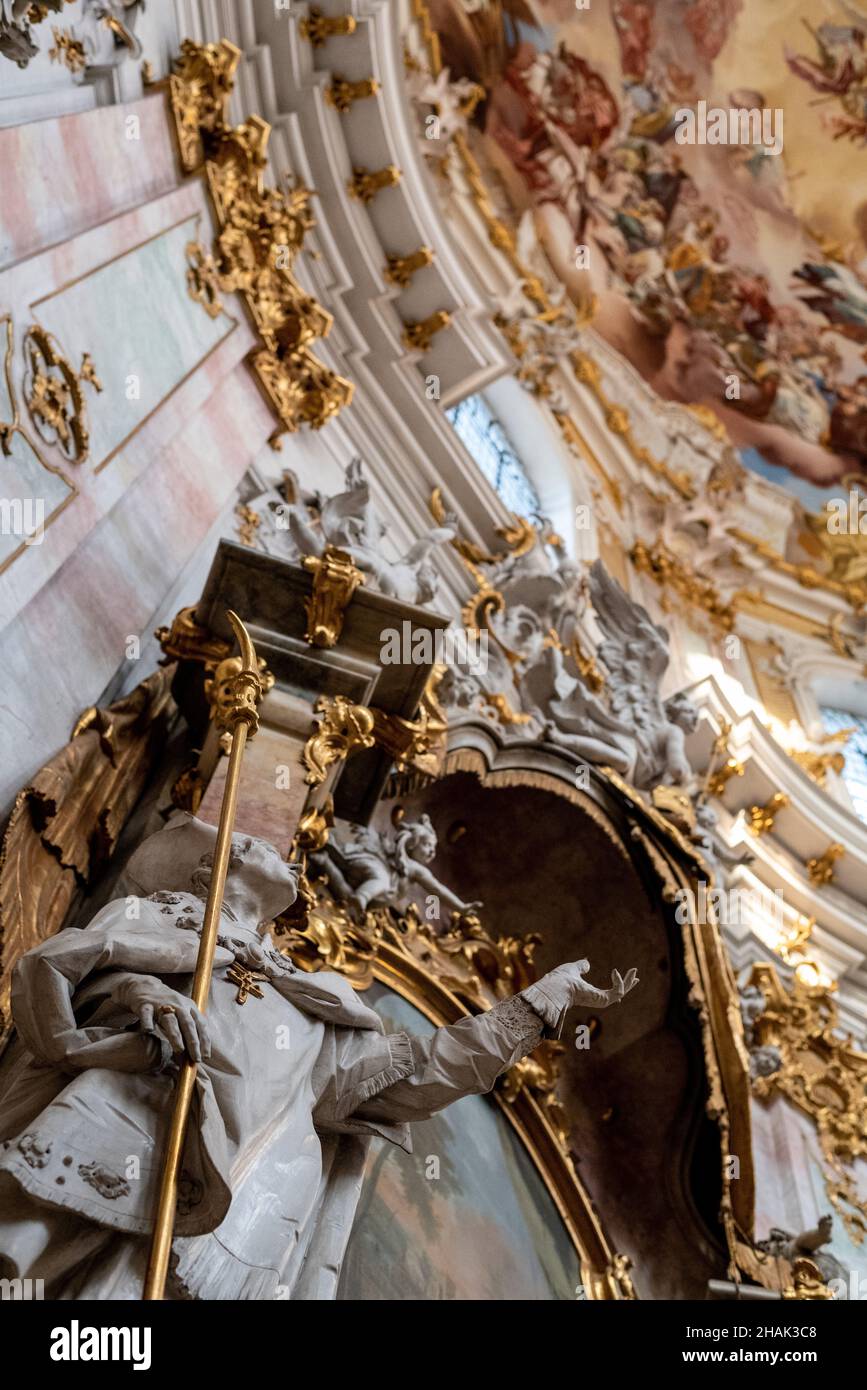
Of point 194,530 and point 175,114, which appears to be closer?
point 194,530

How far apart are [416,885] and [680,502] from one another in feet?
34.7

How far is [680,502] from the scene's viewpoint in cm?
1591

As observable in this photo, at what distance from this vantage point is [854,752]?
1502 centimetres

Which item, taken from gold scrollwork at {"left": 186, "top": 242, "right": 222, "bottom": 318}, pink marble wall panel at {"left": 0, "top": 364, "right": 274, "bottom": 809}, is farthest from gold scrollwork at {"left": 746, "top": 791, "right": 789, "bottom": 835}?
gold scrollwork at {"left": 186, "top": 242, "right": 222, "bottom": 318}

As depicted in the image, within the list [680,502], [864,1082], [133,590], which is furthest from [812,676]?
[133,590]

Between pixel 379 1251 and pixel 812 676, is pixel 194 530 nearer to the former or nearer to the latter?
pixel 379 1251

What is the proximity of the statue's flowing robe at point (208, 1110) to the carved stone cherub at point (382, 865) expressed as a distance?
7.28 feet

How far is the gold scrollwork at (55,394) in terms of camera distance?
16.5 feet

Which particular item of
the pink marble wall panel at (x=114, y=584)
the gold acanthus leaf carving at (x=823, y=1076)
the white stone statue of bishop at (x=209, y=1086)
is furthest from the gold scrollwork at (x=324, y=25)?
the white stone statue of bishop at (x=209, y=1086)

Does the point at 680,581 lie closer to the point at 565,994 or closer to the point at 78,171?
the point at 78,171

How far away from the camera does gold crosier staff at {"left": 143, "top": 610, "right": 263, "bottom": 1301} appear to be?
256 centimetres

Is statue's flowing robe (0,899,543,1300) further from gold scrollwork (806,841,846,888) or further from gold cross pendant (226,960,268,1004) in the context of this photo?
gold scrollwork (806,841,846,888)

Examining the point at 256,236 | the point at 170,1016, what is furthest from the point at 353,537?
the point at 170,1016

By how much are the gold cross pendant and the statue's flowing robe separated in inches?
0.6
